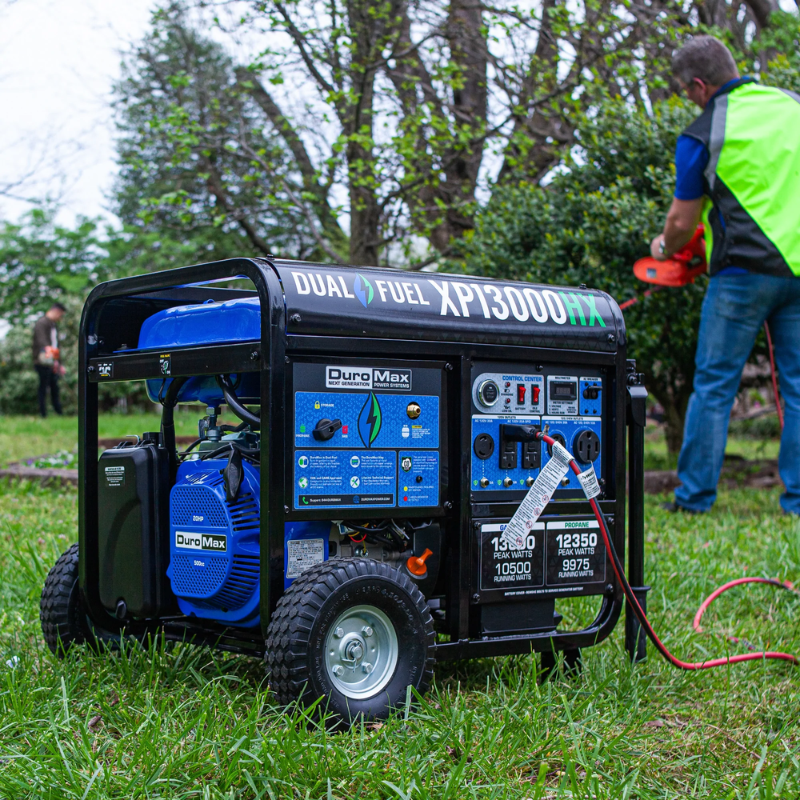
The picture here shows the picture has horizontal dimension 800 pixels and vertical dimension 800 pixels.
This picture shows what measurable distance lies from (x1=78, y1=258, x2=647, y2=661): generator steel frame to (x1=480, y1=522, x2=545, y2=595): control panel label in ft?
0.15

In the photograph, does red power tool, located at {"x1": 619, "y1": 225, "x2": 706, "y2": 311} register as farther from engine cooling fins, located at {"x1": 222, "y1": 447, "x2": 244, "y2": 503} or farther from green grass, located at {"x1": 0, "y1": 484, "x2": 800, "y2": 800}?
engine cooling fins, located at {"x1": 222, "y1": 447, "x2": 244, "y2": 503}

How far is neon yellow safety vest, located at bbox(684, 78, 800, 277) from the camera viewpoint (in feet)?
14.5

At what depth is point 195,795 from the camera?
1736mm

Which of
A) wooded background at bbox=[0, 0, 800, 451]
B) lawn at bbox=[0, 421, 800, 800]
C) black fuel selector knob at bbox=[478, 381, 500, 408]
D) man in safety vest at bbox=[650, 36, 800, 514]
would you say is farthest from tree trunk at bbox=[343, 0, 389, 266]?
lawn at bbox=[0, 421, 800, 800]

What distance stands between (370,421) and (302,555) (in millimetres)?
356

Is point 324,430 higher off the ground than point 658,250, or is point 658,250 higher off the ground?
point 658,250

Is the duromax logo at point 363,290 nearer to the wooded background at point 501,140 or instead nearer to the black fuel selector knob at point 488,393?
the black fuel selector knob at point 488,393

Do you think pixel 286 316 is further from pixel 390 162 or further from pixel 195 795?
pixel 390 162

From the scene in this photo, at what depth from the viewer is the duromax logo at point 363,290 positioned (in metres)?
2.30

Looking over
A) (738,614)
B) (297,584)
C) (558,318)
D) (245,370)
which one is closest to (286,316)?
(245,370)

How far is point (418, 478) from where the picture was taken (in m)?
2.41

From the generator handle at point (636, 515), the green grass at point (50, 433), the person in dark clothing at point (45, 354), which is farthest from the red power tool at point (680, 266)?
the person in dark clothing at point (45, 354)

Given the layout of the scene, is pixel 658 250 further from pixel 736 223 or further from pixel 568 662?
pixel 568 662

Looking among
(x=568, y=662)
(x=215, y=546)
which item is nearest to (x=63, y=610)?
(x=215, y=546)
